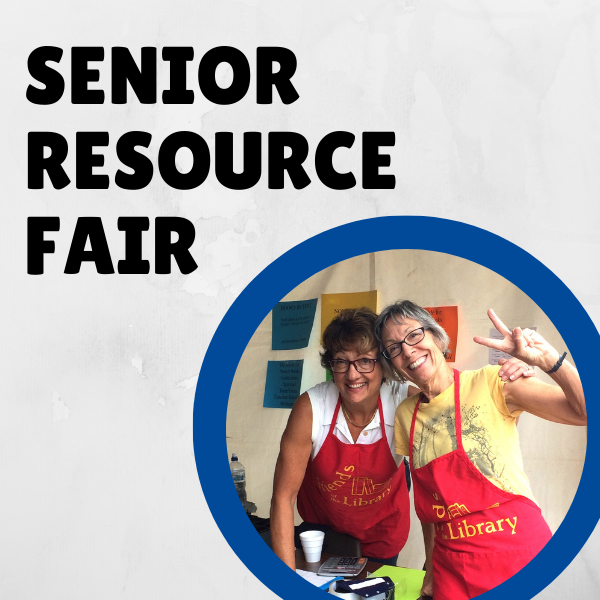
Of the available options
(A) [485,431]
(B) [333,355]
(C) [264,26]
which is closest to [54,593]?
(B) [333,355]

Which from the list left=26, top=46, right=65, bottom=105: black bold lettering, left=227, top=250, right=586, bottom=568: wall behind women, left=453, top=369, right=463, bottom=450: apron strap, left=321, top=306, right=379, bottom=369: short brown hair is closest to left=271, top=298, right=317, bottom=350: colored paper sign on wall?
left=227, top=250, right=586, bottom=568: wall behind women

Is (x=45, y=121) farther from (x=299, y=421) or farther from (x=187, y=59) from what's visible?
(x=299, y=421)

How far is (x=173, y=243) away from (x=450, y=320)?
1.06m

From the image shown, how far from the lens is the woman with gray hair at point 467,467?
54.9 inches

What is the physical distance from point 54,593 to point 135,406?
0.39 meters

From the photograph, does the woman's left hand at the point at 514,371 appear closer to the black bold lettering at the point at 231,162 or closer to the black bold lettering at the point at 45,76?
the black bold lettering at the point at 231,162

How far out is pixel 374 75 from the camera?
43.8 inches

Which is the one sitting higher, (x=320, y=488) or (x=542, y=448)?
(x=542, y=448)

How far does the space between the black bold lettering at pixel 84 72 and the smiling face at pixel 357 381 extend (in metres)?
0.86

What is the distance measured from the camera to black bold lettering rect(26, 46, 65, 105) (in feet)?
3.77

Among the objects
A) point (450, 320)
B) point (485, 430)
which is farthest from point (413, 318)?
point (450, 320)

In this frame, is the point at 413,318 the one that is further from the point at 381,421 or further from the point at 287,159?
the point at 287,159

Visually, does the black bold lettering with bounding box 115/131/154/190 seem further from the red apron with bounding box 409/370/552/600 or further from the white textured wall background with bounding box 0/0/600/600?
the red apron with bounding box 409/370/552/600

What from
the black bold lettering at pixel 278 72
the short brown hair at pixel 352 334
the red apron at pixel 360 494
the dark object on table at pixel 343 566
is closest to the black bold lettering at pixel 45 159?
the black bold lettering at pixel 278 72
